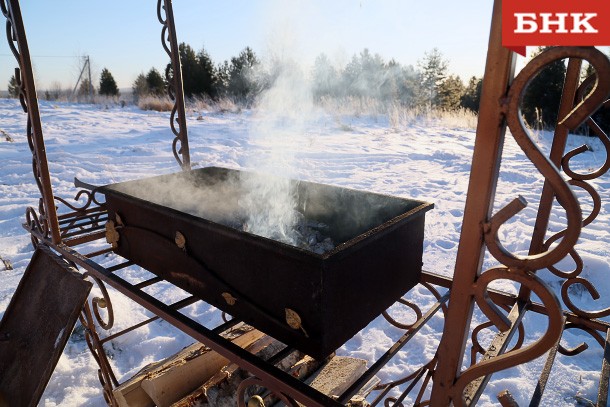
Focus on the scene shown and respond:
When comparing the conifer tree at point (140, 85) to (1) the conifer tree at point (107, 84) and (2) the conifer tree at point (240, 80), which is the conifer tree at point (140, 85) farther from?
(2) the conifer tree at point (240, 80)

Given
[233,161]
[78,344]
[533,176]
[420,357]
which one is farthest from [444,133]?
[78,344]

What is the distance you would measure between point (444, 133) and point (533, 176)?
4244 millimetres

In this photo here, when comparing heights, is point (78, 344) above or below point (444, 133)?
below

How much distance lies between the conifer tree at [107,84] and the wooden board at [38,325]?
915 inches

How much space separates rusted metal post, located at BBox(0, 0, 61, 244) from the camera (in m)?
2.05

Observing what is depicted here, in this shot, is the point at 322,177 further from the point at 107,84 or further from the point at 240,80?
the point at 107,84

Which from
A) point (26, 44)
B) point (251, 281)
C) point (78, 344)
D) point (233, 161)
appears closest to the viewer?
point (251, 281)

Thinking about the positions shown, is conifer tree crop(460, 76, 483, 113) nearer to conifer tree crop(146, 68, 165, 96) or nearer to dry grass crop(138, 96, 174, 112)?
dry grass crop(138, 96, 174, 112)

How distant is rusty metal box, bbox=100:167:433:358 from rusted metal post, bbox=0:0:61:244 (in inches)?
13.7

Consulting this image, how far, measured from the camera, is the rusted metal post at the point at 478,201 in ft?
2.78

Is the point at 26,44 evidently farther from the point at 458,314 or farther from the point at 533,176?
the point at 533,176

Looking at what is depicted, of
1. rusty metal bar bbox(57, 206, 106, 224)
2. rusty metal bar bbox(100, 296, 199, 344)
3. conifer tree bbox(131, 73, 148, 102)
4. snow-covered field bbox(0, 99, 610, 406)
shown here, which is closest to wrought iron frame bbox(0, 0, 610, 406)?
rusty metal bar bbox(100, 296, 199, 344)

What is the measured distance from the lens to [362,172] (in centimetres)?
679

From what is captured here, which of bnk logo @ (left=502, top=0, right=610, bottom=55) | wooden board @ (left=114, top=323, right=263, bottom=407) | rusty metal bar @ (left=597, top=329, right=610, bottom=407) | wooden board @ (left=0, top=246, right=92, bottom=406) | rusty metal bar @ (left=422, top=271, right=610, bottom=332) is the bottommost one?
wooden board @ (left=114, top=323, right=263, bottom=407)
